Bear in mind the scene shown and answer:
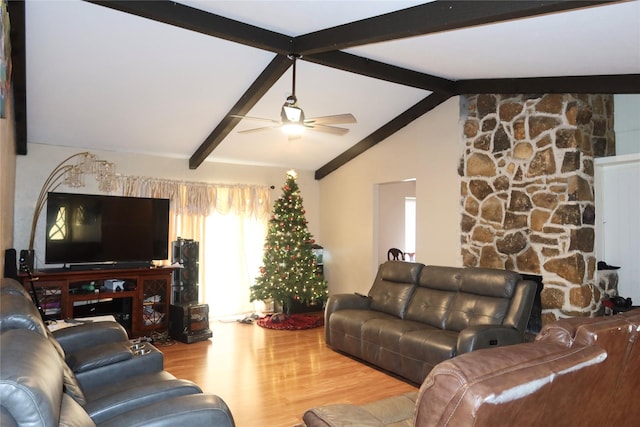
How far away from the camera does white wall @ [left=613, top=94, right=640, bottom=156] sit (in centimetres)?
479

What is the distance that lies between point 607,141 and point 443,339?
3.08m

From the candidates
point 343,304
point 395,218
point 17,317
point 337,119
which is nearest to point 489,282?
point 343,304

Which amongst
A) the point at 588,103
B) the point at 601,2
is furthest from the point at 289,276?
the point at 601,2

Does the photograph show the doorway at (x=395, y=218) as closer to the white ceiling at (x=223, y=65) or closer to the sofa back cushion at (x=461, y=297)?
the white ceiling at (x=223, y=65)

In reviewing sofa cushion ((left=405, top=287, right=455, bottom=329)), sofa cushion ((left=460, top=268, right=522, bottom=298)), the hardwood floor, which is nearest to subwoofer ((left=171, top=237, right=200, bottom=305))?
the hardwood floor

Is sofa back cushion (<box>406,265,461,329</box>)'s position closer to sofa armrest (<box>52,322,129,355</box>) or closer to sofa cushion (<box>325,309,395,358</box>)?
sofa cushion (<box>325,309,395,358</box>)

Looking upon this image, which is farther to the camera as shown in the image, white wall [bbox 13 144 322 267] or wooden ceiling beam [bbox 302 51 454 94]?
white wall [bbox 13 144 322 267]

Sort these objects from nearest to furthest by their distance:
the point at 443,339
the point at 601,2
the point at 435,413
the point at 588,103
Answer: the point at 435,413, the point at 601,2, the point at 443,339, the point at 588,103

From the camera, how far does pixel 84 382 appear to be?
257 cm

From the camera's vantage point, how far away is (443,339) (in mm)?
3771

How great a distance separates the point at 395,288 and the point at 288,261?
6.74 feet

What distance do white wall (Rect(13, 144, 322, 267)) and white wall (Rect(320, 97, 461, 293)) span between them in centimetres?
31

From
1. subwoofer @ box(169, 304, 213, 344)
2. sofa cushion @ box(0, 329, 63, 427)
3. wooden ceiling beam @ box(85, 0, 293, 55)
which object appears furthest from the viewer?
subwoofer @ box(169, 304, 213, 344)

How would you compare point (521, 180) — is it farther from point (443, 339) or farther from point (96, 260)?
point (96, 260)
